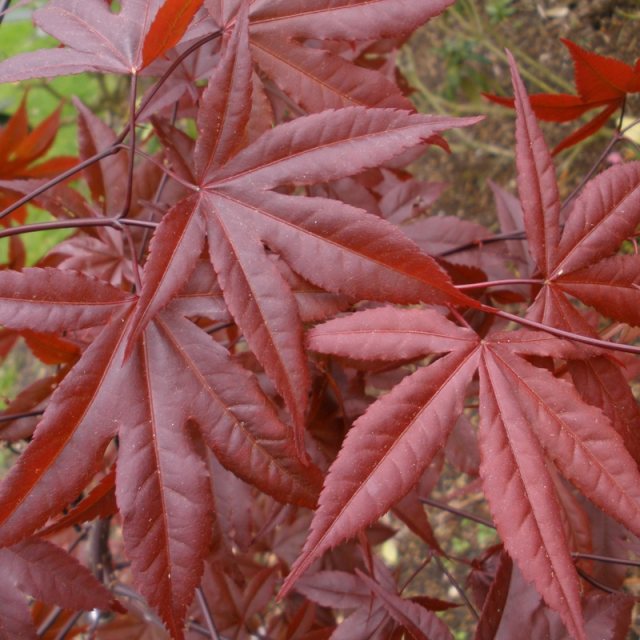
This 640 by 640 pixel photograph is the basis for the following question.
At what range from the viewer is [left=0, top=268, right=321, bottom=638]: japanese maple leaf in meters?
0.60

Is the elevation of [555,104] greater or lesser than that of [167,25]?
lesser

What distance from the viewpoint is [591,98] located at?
837 mm

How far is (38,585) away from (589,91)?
92cm

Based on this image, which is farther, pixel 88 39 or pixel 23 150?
pixel 23 150

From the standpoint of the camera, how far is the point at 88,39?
703 millimetres

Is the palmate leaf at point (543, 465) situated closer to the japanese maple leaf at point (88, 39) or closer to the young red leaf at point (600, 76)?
the young red leaf at point (600, 76)

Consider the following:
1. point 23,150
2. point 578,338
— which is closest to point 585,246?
point 578,338

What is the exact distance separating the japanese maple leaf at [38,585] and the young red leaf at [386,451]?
1.20ft

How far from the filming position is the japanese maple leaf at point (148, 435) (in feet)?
1.97

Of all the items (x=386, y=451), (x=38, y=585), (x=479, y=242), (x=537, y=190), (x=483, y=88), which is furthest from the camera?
(x=483, y=88)

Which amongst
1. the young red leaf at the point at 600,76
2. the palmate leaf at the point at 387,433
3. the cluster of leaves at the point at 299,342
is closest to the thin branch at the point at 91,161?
the cluster of leaves at the point at 299,342

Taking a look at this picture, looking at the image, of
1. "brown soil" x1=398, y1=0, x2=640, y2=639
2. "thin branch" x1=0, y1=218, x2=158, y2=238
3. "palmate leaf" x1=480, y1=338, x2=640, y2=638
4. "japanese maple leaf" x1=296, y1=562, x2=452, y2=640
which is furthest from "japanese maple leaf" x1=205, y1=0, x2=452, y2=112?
"brown soil" x1=398, y1=0, x2=640, y2=639

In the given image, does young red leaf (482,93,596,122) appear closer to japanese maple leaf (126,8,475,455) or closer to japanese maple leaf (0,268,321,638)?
japanese maple leaf (126,8,475,455)

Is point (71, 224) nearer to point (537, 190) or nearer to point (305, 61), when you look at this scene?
point (305, 61)
